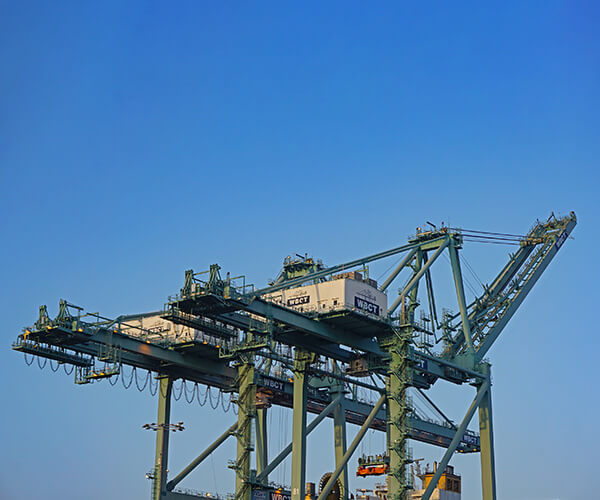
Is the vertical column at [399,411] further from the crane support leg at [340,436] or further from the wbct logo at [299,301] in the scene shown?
the crane support leg at [340,436]

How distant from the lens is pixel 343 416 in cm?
7250

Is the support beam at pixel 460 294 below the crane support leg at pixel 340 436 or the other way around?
→ the other way around

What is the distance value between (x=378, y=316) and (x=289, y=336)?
576 cm

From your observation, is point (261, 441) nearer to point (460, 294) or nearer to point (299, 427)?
point (299, 427)

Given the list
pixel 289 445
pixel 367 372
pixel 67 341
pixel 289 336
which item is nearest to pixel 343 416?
pixel 289 445

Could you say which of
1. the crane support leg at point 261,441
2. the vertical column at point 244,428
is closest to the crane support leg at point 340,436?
the crane support leg at point 261,441

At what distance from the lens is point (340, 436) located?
7188 cm

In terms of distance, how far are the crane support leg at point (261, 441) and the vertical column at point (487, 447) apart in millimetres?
18135

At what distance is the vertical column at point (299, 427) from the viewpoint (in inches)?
2223

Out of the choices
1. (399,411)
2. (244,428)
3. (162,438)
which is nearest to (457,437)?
(399,411)

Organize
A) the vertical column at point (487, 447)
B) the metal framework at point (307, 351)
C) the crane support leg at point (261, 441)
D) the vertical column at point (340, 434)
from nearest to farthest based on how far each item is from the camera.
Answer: the metal framework at point (307, 351) < the vertical column at point (487, 447) < the vertical column at point (340, 434) < the crane support leg at point (261, 441)

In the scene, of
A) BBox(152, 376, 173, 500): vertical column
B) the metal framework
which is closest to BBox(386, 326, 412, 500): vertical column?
the metal framework

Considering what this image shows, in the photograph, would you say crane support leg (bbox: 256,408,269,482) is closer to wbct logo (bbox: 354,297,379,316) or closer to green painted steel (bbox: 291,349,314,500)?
green painted steel (bbox: 291,349,314,500)

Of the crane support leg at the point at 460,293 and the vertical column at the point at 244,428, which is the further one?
the crane support leg at the point at 460,293
